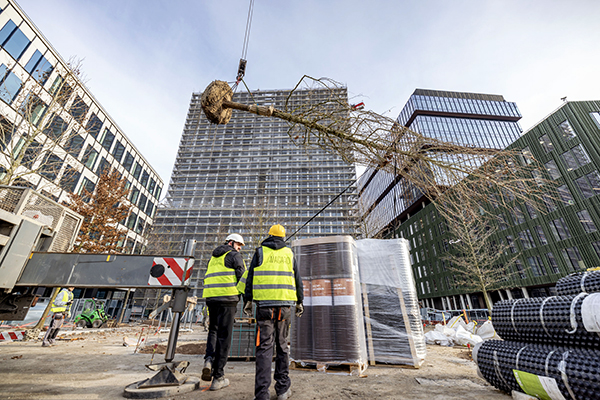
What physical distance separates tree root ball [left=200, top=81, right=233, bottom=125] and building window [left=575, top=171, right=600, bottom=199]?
2976 cm

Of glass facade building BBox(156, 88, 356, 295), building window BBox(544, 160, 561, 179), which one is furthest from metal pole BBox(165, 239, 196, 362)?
building window BBox(544, 160, 561, 179)

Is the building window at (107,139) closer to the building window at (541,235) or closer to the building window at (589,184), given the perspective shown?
the building window at (589,184)

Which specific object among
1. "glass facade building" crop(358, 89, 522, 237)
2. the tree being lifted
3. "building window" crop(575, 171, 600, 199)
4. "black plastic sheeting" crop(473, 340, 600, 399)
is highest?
"glass facade building" crop(358, 89, 522, 237)

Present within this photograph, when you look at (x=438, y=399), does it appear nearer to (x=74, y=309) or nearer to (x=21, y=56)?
(x=74, y=309)

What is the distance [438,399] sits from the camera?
2.65 metres

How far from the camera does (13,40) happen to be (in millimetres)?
16500

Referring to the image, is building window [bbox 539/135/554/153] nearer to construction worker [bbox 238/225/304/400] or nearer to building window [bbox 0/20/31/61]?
construction worker [bbox 238/225/304/400]

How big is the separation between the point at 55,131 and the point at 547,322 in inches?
1059

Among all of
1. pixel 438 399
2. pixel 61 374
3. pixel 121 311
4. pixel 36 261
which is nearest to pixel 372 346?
pixel 438 399

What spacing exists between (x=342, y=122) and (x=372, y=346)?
395cm

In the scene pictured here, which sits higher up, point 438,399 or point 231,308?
point 231,308

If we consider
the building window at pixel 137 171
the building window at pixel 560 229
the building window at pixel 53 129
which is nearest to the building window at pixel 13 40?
the building window at pixel 53 129

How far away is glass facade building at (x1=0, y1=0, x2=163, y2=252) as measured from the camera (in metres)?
8.11

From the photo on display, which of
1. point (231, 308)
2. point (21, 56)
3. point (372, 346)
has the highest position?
point (21, 56)
